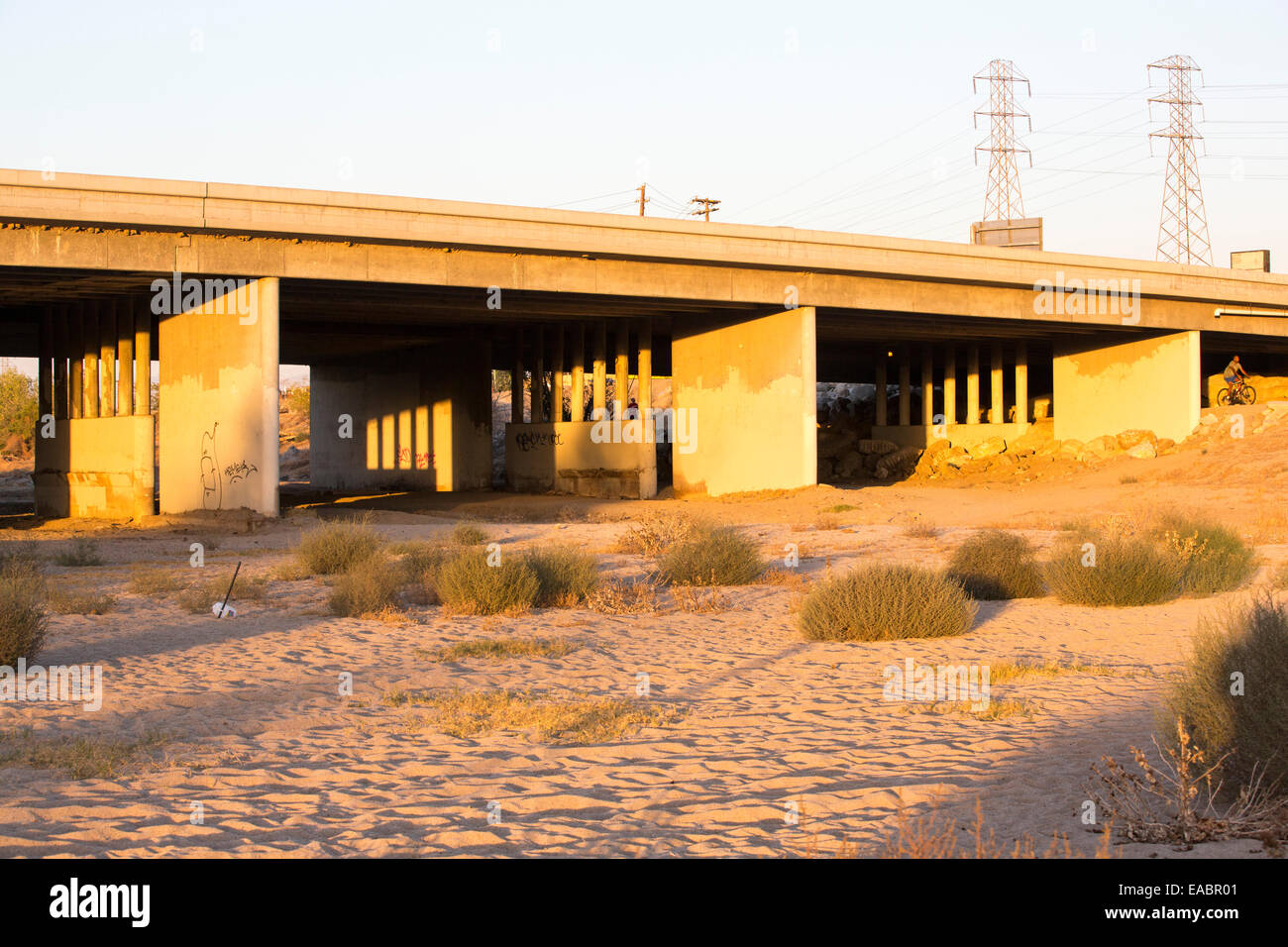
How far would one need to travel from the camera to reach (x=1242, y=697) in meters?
5.90

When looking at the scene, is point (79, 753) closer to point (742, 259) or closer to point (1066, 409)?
point (742, 259)

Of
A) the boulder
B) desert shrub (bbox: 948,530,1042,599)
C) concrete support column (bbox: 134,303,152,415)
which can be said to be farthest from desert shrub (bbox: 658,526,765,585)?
the boulder

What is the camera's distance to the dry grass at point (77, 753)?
674 cm

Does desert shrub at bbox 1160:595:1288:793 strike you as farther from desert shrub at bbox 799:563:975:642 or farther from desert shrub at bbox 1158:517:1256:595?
desert shrub at bbox 1158:517:1256:595

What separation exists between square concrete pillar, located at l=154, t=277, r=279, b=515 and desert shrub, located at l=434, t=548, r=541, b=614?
1130 centimetres

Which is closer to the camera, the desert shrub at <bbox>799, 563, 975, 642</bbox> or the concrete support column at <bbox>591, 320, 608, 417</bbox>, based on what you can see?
the desert shrub at <bbox>799, 563, 975, 642</bbox>

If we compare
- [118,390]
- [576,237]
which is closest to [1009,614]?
[576,237]

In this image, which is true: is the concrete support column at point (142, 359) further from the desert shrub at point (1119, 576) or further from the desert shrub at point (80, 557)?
the desert shrub at point (1119, 576)

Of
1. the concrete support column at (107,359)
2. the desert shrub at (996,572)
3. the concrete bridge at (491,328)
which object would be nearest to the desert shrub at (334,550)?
the concrete bridge at (491,328)

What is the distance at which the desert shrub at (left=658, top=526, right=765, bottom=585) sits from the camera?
1605 centimetres

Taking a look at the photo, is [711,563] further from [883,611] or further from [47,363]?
[47,363]

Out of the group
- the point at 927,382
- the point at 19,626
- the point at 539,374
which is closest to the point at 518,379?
the point at 539,374

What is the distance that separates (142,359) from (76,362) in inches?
157

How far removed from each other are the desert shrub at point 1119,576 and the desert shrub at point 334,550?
9762 mm
